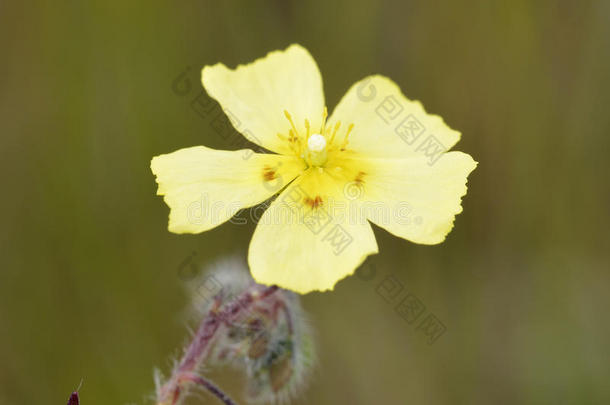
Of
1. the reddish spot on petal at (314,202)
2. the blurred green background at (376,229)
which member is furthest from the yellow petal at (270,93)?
the blurred green background at (376,229)

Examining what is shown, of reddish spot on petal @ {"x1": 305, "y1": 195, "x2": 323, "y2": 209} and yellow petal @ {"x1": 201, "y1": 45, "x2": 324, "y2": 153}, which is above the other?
yellow petal @ {"x1": 201, "y1": 45, "x2": 324, "y2": 153}

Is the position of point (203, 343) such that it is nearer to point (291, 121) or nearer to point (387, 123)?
point (291, 121)

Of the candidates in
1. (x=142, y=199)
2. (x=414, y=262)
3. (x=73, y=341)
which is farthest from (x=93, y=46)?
(x=414, y=262)

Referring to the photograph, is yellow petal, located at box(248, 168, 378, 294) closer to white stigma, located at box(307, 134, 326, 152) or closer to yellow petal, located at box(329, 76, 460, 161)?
white stigma, located at box(307, 134, 326, 152)

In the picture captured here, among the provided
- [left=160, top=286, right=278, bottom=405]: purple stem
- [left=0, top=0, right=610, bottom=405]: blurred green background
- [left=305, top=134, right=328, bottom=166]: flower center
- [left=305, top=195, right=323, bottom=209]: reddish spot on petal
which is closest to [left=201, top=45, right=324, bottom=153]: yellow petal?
[left=305, top=134, right=328, bottom=166]: flower center

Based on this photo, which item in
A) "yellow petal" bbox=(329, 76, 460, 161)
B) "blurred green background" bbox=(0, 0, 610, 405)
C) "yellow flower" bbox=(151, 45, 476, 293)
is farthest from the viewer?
"blurred green background" bbox=(0, 0, 610, 405)
